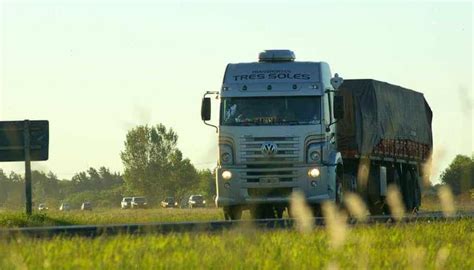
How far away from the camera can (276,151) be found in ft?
90.1

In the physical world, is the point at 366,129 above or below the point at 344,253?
above

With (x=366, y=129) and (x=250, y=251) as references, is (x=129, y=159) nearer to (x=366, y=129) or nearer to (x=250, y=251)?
(x=366, y=129)

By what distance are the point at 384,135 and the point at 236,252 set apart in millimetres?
22201

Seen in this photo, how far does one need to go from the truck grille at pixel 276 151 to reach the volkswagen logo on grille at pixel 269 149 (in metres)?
0.03

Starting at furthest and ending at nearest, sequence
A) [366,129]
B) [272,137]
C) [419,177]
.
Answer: [419,177] → [366,129] → [272,137]

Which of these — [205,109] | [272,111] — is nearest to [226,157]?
[205,109]

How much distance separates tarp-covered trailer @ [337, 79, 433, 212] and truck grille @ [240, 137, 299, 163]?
244 cm

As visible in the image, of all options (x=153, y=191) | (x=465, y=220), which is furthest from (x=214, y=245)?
(x=153, y=191)

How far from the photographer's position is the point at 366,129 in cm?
3322

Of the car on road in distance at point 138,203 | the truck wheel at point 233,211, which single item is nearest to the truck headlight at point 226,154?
the truck wheel at point 233,211

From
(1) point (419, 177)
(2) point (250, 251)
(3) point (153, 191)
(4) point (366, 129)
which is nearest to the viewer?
(2) point (250, 251)

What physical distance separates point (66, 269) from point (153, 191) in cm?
15914

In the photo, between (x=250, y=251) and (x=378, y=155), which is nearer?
(x=250, y=251)

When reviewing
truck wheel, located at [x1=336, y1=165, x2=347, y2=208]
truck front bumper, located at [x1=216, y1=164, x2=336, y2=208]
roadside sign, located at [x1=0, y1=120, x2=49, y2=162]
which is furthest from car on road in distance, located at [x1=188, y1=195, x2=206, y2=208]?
truck front bumper, located at [x1=216, y1=164, x2=336, y2=208]
